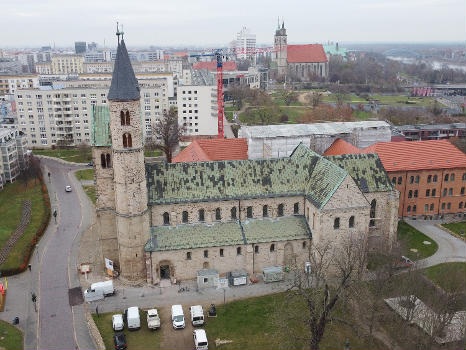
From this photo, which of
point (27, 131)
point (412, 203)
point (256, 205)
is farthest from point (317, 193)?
point (27, 131)

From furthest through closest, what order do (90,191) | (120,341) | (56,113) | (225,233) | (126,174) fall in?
1. (56,113)
2. (90,191)
3. (225,233)
4. (126,174)
5. (120,341)

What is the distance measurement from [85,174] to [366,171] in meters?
68.4

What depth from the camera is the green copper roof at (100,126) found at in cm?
5672

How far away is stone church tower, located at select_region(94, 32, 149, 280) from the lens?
169 feet

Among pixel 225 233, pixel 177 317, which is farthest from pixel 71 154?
pixel 177 317

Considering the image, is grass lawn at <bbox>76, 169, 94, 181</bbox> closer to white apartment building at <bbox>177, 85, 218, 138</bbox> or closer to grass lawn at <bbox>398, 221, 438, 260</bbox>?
white apartment building at <bbox>177, 85, 218, 138</bbox>

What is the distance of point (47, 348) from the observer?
152ft

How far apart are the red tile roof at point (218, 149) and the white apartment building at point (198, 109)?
180ft

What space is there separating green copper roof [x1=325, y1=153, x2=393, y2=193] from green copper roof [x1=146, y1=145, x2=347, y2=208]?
4.78 meters

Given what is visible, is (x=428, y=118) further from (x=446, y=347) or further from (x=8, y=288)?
(x=8, y=288)

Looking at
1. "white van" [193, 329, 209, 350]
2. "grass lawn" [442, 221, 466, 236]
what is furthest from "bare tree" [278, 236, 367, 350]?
"grass lawn" [442, 221, 466, 236]

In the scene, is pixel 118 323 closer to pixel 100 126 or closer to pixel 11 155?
pixel 100 126

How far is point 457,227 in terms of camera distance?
7438 cm

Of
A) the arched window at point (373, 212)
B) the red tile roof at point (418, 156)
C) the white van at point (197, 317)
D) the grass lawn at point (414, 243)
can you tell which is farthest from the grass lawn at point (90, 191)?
the grass lawn at point (414, 243)
